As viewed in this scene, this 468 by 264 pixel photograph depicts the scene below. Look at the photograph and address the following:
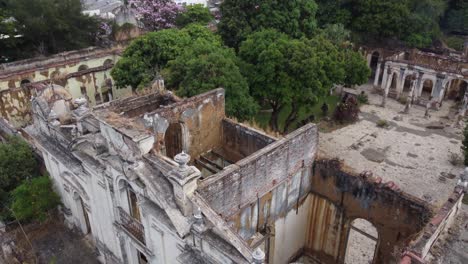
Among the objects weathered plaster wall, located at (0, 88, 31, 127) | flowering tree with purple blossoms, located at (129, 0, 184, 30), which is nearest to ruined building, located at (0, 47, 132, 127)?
weathered plaster wall, located at (0, 88, 31, 127)

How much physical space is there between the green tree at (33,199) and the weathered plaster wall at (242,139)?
8.07m

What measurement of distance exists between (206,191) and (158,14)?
35829 millimetres

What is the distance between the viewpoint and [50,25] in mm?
36500

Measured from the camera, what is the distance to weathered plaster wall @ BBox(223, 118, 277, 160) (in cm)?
1523

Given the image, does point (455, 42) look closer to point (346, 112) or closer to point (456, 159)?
point (346, 112)

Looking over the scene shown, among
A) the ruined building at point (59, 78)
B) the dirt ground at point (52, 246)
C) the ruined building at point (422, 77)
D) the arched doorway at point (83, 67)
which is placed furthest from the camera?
the arched doorway at point (83, 67)

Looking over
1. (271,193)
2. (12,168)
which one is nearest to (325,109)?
(271,193)

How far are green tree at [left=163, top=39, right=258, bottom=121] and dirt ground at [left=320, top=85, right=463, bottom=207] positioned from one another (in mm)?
5423

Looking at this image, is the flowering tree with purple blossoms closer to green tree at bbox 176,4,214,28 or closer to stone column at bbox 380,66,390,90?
green tree at bbox 176,4,214,28

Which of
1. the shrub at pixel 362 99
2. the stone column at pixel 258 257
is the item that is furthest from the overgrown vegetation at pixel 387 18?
the stone column at pixel 258 257

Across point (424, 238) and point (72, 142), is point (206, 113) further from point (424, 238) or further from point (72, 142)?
point (424, 238)

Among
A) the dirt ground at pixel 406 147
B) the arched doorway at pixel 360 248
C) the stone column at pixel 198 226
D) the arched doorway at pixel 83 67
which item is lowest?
the arched doorway at pixel 360 248

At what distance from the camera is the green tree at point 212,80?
67.8 feet

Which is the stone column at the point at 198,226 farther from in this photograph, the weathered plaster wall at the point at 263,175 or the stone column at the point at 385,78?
the stone column at the point at 385,78
